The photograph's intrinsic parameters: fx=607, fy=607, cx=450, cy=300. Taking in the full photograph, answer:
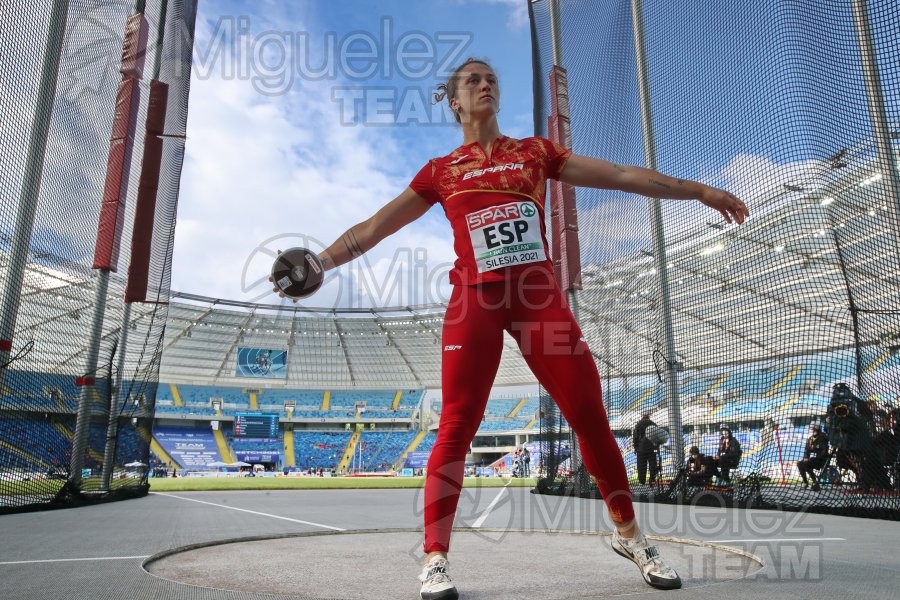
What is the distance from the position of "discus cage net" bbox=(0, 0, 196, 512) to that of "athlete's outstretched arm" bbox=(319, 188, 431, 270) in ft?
15.2

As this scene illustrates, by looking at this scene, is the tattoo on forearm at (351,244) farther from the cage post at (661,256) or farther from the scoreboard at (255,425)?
the scoreboard at (255,425)

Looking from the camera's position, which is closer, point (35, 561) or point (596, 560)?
point (35, 561)

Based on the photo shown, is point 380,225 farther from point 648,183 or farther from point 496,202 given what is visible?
point 648,183

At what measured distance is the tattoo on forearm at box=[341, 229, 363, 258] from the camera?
244 cm

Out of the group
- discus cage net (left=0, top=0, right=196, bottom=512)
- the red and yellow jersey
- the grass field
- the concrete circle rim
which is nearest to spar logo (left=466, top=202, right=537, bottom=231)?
the red and yellow jersey

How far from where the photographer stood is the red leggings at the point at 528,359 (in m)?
2.13

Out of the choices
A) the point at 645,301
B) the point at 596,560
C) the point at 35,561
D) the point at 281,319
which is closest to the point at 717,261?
the point at 645,301

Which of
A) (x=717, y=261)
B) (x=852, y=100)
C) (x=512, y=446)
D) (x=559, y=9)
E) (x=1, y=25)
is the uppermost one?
(x=559, y=9)

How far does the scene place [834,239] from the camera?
17.4 ft

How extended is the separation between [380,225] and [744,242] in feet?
20.8

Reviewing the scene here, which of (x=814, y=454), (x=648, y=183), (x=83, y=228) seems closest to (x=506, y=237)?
(x=648, y=183)

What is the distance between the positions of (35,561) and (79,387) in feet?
18.0

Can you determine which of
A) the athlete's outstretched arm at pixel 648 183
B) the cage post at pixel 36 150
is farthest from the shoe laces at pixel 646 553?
the cage post at pixel 36 150

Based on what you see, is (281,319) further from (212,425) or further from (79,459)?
(79,459)
